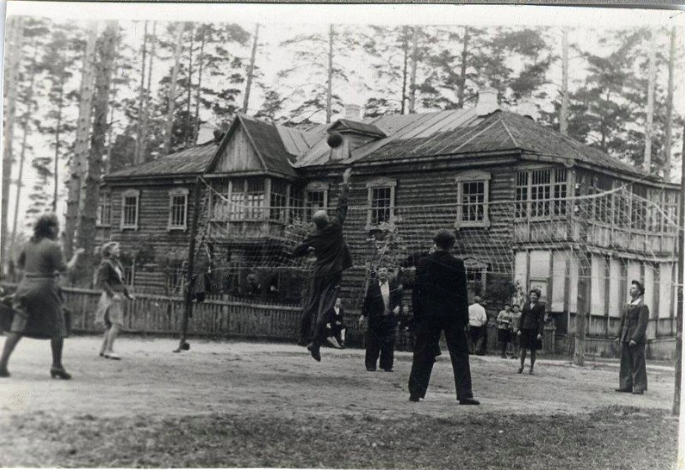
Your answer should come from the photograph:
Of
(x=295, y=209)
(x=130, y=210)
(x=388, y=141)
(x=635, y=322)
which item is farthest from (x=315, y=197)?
(x=635, y=322)

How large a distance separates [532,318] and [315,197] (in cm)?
225

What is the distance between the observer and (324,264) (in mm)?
6852

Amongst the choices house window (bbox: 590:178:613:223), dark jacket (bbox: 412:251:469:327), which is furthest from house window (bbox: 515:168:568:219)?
dark jacket (bbox: 412:251:469:327)

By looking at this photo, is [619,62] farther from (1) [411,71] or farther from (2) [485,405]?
(2) [485,405]

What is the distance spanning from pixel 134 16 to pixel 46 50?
0.83m

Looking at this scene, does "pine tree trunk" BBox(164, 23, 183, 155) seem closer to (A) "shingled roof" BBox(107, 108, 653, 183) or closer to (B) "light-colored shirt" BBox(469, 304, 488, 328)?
(A) "shingled roof" BBox(107, 108, 653, 183)

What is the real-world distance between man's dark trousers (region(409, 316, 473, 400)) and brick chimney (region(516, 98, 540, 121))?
2009 millimetres

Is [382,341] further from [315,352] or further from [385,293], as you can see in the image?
[315,352]

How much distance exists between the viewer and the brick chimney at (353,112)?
22.8ft

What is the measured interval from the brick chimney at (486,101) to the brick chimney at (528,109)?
225 millimetres

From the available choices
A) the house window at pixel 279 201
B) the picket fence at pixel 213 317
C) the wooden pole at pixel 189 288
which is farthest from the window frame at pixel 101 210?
the house window at pixel 279 201

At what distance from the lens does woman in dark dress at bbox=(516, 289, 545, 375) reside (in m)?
6.66

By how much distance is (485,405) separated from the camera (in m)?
6.65

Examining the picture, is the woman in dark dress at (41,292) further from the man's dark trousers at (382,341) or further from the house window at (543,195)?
the house window at (543,195)
